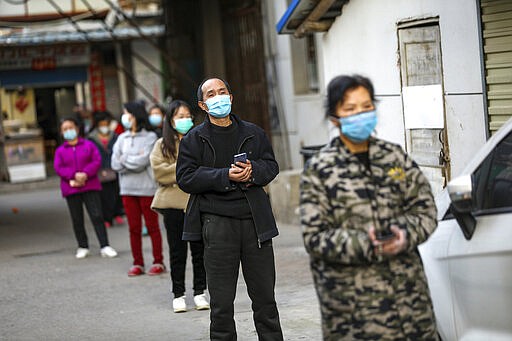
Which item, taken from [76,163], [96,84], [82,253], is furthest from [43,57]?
[76,163]

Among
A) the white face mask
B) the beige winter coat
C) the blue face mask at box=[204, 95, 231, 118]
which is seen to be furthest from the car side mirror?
the white face mask

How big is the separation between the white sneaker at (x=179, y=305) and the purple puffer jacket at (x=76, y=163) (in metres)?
3.70

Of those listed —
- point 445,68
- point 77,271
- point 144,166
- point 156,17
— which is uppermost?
point 156,17

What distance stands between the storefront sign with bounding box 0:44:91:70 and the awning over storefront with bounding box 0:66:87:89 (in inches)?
7.0

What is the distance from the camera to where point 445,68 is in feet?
30.1

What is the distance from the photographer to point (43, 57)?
2634 centimetres

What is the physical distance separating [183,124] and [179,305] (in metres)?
1.60

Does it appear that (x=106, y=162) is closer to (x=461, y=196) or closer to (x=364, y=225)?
(x=461, y=196)

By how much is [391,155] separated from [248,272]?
7.72ft

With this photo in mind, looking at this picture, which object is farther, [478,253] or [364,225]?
[478,253]

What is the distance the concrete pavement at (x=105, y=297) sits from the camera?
852 cm

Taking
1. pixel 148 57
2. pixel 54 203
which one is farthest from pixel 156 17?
pixel 54 203

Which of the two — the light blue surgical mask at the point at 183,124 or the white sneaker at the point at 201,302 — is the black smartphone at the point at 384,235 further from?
the white sneaker at the point at 201,302

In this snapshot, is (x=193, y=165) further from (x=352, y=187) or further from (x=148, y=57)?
(x=148, y=57)
